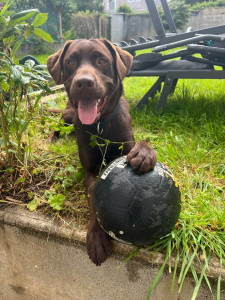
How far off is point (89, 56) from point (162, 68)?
6.85 feet

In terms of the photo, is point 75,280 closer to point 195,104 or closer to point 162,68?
point 195,104

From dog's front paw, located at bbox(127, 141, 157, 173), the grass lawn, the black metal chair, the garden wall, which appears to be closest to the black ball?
dog's front paw, located at bbox(127, 141, 157, 173)

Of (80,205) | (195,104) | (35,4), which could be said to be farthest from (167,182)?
(35,4)

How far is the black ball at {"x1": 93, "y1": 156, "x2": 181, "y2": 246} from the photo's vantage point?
1.38 m

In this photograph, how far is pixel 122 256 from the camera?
1.57 m

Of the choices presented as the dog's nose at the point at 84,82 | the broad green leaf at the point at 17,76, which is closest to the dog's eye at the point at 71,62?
the dog's nose at the point at 84,82

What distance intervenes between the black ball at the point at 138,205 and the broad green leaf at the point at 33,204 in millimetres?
614

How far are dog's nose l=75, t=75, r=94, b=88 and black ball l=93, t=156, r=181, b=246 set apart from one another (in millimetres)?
653

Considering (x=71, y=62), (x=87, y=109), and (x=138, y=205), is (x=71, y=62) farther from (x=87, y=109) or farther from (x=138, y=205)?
(x=138, y=205)

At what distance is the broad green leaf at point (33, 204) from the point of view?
188 centimetres

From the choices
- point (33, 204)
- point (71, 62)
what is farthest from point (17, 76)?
point (33, 204)

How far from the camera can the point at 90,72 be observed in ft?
6.21

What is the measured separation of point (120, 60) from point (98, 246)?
1437 millimetres

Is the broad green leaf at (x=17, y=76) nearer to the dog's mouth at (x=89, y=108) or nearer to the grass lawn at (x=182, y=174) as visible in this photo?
the dog's mouth at (x=89, y=108)
